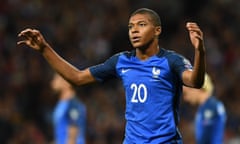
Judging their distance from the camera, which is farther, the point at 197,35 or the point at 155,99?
the point at 155,99

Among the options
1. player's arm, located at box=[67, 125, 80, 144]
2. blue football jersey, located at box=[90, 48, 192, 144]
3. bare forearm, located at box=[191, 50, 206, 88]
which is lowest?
player's arm, located at box=[67, 125, 80, 144]

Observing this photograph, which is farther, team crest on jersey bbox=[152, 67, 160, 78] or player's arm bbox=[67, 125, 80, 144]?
player's arm bbox=[67, 125, 80, 144]

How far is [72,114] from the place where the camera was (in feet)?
31.9

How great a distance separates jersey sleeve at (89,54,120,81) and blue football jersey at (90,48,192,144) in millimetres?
265

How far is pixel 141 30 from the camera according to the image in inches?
221

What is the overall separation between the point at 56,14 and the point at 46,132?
255 cm

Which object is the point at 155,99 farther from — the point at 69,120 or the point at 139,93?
the point at 69,120

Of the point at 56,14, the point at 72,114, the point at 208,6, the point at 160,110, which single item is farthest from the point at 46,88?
the point at 160,110

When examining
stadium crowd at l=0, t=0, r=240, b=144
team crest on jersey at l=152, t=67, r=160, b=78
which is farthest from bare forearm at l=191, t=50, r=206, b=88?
stadium crowd at l=0, t=0, r=240, b=144

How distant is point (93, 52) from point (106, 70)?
7.48 metres

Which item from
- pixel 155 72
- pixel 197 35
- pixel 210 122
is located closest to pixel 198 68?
pixel 197 35

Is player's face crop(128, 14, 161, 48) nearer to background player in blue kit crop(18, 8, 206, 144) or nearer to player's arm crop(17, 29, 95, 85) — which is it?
background player in blue kit crop(18, 8, 206, 144)

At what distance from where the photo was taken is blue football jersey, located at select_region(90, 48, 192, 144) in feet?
18.1

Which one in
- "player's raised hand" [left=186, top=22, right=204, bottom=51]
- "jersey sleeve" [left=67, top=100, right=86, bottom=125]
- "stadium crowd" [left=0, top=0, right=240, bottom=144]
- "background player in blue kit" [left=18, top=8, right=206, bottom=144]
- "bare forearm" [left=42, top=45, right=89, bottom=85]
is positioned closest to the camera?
"player's raised hand" [left=186, top=22, right=204, bottom=51]
